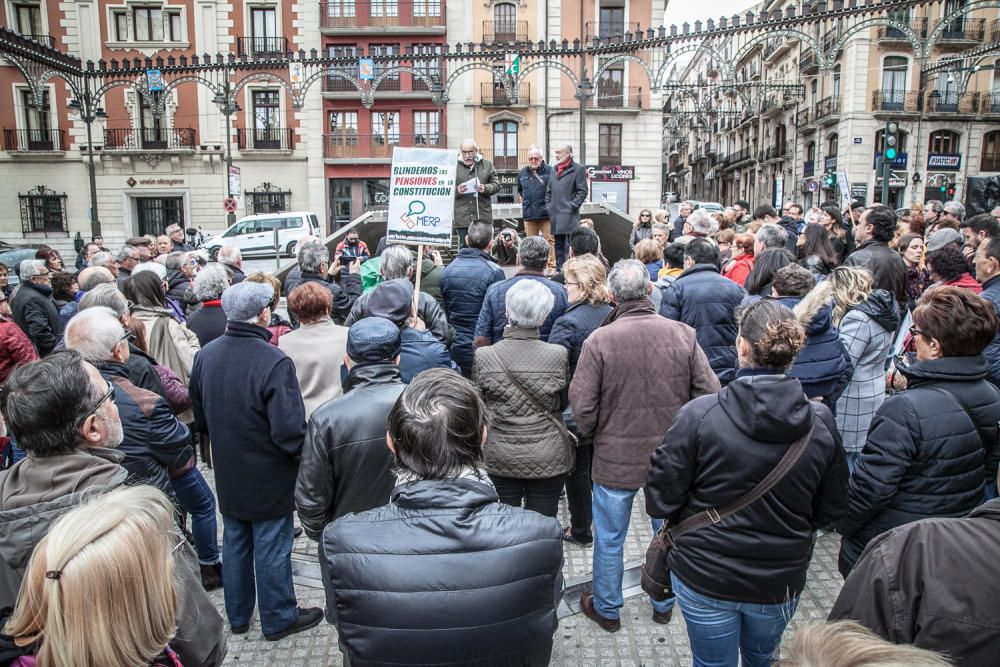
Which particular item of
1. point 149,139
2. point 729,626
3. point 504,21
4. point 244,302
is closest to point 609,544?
point 729,626

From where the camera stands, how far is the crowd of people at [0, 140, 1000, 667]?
1.61 m

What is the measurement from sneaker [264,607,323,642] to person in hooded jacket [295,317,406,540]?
37.2 inches

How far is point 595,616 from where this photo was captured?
12.9 feet

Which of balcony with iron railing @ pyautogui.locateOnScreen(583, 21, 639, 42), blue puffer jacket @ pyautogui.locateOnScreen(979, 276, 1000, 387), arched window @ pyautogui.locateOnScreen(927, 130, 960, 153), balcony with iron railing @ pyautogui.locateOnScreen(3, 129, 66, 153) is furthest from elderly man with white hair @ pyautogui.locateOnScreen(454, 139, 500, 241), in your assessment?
arched window @ pyautogui.locateOnScreen(927, 130, 960, 153)

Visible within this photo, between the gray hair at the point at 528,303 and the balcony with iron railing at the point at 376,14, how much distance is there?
33530mm

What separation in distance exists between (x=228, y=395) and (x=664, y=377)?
2239 mm

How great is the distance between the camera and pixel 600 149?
3491cm

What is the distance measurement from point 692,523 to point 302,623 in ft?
7.82

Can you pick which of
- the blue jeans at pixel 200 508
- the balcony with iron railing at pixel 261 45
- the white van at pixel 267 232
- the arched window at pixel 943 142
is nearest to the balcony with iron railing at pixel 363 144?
the balcony with iron railing at pixel 261 45

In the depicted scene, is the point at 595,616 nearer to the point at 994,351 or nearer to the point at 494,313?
the point at 494,313

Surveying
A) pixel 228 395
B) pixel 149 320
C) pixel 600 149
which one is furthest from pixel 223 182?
pixel 228 395

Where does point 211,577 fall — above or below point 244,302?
below

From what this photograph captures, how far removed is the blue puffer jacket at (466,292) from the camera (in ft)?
18.8

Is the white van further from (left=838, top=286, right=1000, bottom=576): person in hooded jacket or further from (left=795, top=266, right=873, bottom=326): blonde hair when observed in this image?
(left=838, top=286, right=1000, bottom=576): person in hooded jacket
